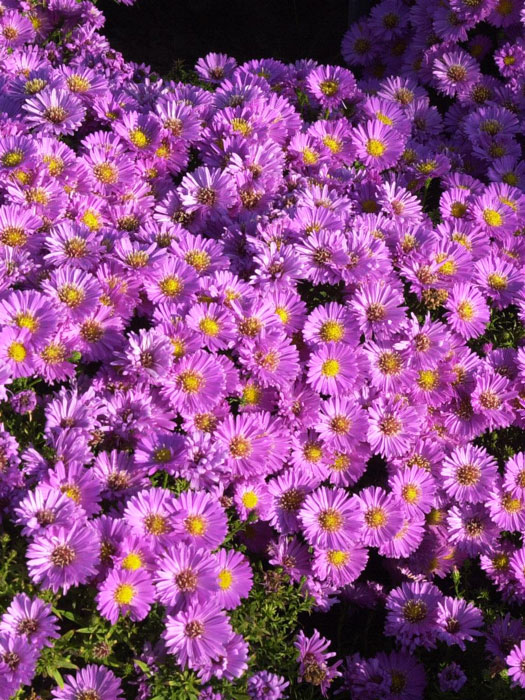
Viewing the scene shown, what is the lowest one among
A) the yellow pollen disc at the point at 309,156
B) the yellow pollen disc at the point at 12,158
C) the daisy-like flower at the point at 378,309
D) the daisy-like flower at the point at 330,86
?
the daisy-like flower at the point at 378,309

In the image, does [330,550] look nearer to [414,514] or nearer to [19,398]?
[414,514]

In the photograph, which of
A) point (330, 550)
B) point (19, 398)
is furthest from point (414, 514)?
point (19, 398)

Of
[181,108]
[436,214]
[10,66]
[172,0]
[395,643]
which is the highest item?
[172,0]

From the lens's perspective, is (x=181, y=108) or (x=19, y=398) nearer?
(x=19, y=398)

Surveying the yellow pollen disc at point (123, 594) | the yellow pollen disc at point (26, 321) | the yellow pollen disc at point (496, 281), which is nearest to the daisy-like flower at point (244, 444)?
the yellow pollen disc at point (123, 594)

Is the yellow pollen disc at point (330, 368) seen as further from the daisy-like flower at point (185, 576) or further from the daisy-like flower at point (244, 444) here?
the daisy-like flower at point (185, 576)
